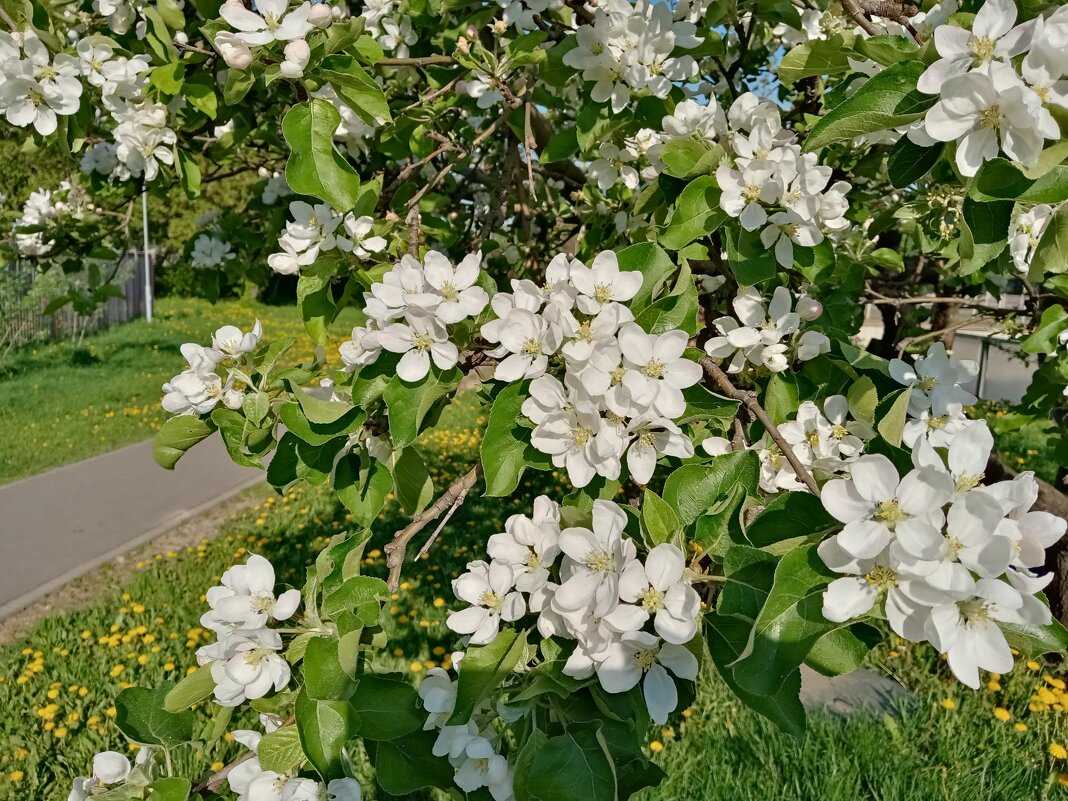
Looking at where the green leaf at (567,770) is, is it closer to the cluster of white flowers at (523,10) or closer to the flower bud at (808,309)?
the flower bud at (808,309)

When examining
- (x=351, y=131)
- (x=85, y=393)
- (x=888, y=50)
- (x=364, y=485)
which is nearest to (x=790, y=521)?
(x=888, y=50)

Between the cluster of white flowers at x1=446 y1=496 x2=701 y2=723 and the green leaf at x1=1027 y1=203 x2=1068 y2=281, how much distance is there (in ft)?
1.94

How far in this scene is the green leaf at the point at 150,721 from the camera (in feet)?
3.97

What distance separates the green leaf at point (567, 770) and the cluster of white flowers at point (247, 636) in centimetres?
37

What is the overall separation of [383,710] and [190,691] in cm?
31

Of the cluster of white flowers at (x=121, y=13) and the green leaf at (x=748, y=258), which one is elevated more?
the cluster of white flowers at (x=121, y=13)

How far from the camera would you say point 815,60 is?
3.90ft

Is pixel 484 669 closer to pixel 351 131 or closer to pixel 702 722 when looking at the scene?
pixel 351 131

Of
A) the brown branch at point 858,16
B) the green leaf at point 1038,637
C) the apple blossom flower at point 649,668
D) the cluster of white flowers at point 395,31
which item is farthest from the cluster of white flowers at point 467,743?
the cluster of white flowers at point 395,31

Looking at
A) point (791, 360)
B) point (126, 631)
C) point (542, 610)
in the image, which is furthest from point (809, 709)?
point (126, 631)

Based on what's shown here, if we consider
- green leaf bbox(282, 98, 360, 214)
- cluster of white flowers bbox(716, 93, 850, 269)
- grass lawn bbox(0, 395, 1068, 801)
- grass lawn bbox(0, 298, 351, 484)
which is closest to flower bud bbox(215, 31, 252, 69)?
green leaf bbox(282, 98, 360, 214)

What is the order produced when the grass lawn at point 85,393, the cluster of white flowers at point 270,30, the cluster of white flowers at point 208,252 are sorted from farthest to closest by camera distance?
1. the grass lawn at point 85,393
2. the cluster of white flowers at point 208,252
3. the cluster of white flowers at point 270,30

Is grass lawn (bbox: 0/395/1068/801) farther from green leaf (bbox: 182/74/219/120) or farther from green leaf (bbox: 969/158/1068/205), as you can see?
green leaf (bbox: 969/158/1068/205)

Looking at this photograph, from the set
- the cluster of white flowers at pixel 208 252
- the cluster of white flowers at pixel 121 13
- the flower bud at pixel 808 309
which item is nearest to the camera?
the flower bud at pixel 808 309
